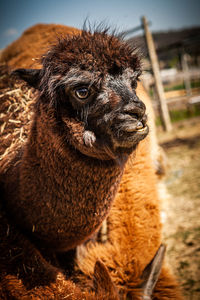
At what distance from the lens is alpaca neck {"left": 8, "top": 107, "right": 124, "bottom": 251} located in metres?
1.67

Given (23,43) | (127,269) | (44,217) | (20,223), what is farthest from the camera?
(23,43)

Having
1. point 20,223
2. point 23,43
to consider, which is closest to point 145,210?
point 20,223

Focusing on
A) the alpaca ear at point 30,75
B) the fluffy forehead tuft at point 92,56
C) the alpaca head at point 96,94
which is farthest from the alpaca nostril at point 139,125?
the alpaca ear at point 30,75

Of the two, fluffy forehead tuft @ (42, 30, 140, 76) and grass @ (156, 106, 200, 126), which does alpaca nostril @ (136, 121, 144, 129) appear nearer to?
fluffy forehead tuft @ (42, 30, 140, 76)

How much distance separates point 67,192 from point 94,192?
0.20m

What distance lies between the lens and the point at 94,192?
5.59ft

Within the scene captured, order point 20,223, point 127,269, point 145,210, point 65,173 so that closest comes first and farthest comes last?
point 65,173, point 20,223, point 127,269, point 145,210

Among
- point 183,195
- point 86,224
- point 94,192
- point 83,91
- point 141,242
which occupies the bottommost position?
point 183,195

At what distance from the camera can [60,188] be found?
1725 millimetres

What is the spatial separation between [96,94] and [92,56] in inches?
9.4

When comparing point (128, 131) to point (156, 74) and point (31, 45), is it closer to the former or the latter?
point (31, 45)

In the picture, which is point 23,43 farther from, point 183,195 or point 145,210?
point 183,195

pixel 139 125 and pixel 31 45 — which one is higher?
pixel 31 45

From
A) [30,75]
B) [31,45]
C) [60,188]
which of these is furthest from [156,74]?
[60,188]
